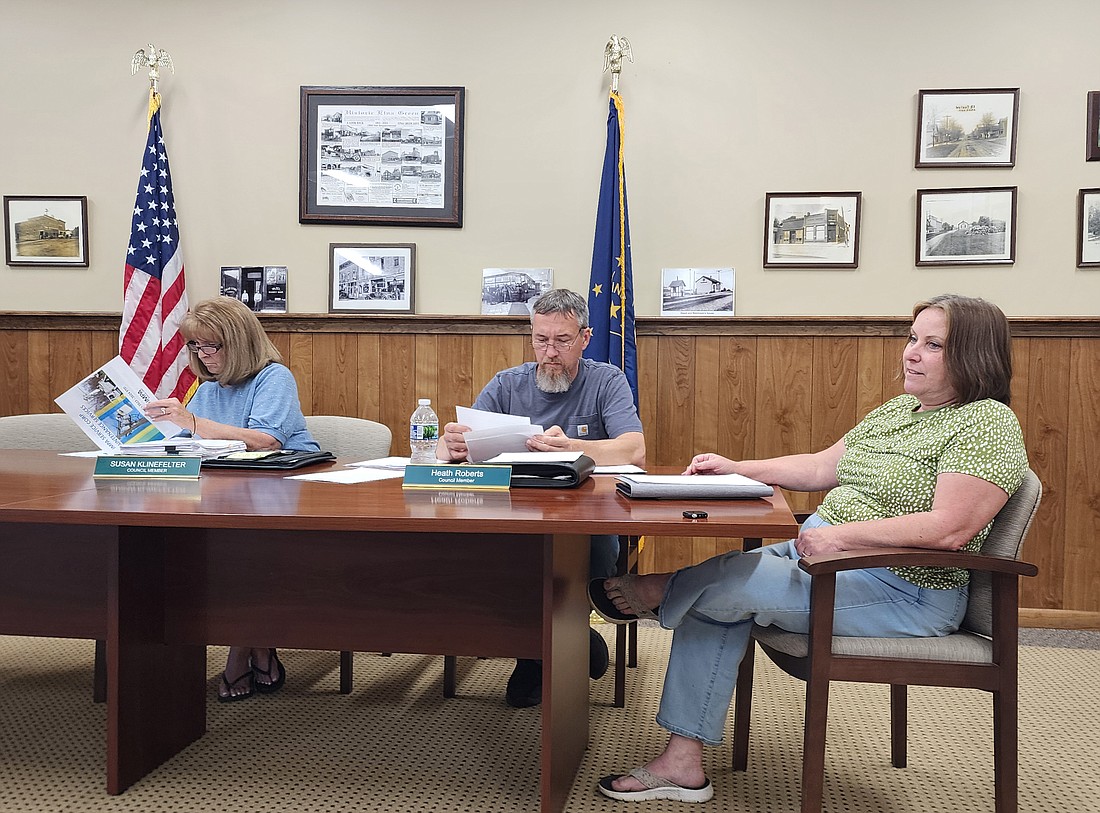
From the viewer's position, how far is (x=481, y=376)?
12.9 ft

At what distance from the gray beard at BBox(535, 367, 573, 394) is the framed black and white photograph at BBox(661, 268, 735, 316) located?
3.61 ft

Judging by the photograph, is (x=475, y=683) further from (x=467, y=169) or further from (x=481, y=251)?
(x=467, y=169)

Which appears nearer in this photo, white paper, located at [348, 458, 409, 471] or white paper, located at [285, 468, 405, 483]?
white paper, located at [285, 468, 405, 483]

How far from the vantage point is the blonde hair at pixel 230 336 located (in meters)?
2.82

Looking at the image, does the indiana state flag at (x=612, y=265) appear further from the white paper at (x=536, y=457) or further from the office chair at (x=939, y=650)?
the office chair at (x=939, y=650)

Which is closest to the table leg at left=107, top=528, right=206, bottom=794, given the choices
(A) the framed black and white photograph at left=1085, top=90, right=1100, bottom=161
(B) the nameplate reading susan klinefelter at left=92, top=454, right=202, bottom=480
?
(B) the nameplate reading susan klinefelter at left=92, top=454, right=202, bottom=480

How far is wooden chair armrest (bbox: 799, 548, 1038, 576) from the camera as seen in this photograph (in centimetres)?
167

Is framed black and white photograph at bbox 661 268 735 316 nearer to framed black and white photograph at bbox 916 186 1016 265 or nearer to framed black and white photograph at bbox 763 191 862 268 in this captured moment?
framed black and white photograph at bbox 763 191 862 268

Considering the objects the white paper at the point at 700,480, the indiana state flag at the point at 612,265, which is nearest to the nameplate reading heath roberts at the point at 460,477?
the white paper at the point at 700,480

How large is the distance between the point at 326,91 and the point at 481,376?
142 centimetres

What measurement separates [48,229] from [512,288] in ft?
7.03

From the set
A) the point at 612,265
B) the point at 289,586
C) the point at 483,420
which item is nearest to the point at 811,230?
the point at 612,265

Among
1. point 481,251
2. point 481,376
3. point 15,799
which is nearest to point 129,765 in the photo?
point 15,799

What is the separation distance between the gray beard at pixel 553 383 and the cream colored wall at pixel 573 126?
1087 mm
